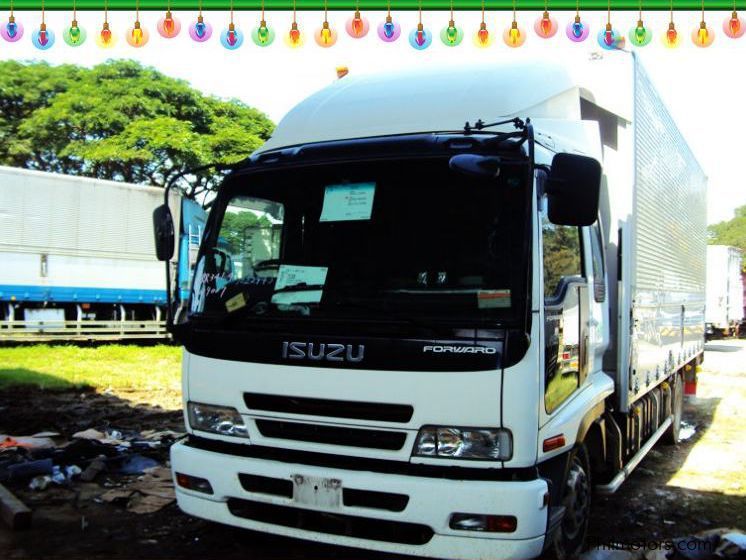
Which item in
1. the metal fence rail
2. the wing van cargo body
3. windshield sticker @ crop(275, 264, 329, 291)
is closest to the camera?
windshield sticker @ crop(275, 264, 329, 291)

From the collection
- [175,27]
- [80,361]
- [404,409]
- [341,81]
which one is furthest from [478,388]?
[80,361]

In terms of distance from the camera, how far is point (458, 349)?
129 inches

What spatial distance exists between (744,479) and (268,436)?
491 cm

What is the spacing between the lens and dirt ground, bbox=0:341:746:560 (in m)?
4.47

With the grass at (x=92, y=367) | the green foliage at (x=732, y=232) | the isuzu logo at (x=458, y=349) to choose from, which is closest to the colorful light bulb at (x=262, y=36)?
the isuzu logo at (x=458, y=349)

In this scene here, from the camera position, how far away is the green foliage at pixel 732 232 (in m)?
64.8

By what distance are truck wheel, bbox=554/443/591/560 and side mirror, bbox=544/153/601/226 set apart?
1331 mm

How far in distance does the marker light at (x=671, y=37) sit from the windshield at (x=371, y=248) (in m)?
2.77

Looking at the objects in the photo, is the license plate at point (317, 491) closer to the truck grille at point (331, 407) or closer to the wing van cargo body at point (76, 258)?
the truck grille at point (331, 407)

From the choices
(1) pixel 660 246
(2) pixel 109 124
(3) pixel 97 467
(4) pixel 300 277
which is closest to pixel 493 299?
(4) pixel 300 277

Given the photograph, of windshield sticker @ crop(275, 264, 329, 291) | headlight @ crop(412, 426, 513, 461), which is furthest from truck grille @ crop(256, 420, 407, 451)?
windshield sticker @ crop(275, 264, 329, 291)

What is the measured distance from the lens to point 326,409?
349 cm

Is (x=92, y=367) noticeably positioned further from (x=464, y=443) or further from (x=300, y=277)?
(x=464, y=443)

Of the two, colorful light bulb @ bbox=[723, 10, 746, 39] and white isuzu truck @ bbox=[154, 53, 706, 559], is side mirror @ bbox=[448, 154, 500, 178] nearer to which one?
white isuzu truck @ bbox=[154, 53, 706, 559]
